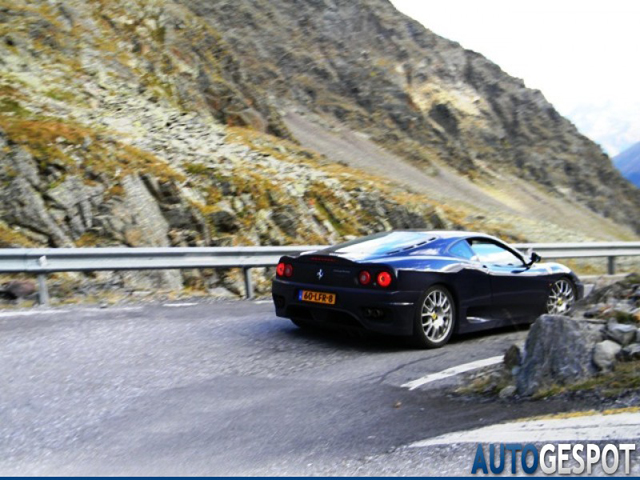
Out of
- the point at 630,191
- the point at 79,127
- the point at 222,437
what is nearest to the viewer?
the point at 222,437

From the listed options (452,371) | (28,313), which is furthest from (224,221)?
(452,371)

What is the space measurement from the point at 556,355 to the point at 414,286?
6.34 ft

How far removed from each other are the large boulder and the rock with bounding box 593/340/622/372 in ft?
0.13

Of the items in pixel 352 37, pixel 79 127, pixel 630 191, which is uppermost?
pixel 352 37

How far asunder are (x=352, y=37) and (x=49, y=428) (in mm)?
68643

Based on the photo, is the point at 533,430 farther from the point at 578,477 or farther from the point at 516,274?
the point at 516,274

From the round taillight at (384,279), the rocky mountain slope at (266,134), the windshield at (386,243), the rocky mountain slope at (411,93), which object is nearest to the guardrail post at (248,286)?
the rocky mountain slope at (266,134)

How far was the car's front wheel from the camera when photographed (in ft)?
29.0

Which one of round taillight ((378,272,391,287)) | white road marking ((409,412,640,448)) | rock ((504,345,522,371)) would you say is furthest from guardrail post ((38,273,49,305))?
white road marking ((409,412,640,448))

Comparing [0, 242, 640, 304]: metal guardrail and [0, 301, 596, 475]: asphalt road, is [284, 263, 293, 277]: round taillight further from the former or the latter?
[0, 242, 640, 304]: metal guardrail

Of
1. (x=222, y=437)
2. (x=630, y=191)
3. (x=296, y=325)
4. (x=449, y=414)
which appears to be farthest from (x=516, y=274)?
(x=630, y=191)

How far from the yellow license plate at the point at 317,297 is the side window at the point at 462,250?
1.46m

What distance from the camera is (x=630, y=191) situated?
63.9 metres

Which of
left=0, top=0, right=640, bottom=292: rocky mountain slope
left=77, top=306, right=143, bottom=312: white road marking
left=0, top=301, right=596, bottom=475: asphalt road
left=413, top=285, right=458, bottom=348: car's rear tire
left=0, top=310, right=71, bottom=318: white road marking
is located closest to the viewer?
left=0, top=301, right=596, bottom=475: asphalt road
